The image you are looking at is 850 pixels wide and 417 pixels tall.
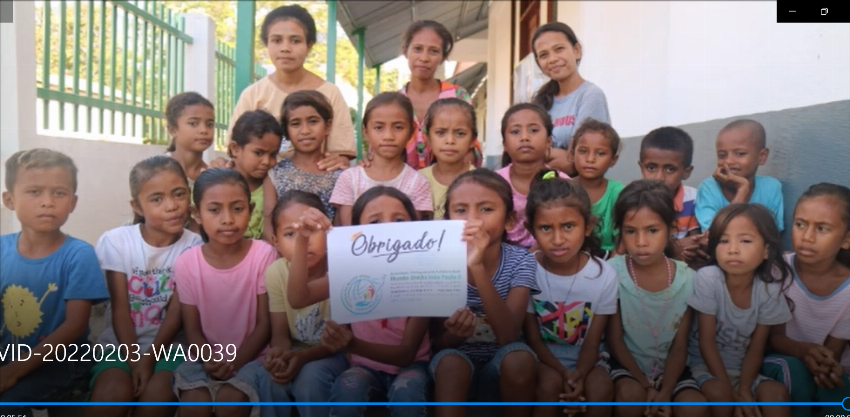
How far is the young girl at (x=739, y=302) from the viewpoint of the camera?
2156mm

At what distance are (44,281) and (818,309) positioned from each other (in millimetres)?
2371

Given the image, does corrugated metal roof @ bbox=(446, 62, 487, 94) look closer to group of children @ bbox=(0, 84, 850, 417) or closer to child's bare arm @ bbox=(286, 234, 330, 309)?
group of children @ bbox=(0, 84, 850, 417)

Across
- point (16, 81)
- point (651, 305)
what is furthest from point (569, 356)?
point (16, 81)

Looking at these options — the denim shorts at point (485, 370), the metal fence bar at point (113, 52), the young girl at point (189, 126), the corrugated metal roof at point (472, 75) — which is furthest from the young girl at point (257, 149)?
the corrugated metal roof at point (472, 75)

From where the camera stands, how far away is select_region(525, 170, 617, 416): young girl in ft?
7.19

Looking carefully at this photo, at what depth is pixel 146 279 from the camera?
230 cm

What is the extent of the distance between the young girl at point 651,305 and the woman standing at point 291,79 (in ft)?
4.77

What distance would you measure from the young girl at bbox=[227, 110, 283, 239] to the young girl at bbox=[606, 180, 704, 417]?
1404 millimetres

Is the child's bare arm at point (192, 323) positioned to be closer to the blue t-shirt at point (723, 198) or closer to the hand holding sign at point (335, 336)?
the hand holding sign at point (335, 336)

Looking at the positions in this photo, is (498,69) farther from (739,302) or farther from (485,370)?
(485,370)

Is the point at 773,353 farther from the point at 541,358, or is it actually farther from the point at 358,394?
the point at 358,394

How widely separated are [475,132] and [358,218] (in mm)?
753

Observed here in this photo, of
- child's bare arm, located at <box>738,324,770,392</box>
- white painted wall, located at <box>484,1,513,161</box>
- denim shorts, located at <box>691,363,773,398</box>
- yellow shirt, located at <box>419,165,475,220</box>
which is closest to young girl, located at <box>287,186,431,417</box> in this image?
yellow shirt, located at <box>419,165,475,220</box>

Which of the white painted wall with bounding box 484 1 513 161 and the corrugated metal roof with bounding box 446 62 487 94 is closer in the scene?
the white painted wall with bounding box 484 1 513 161
